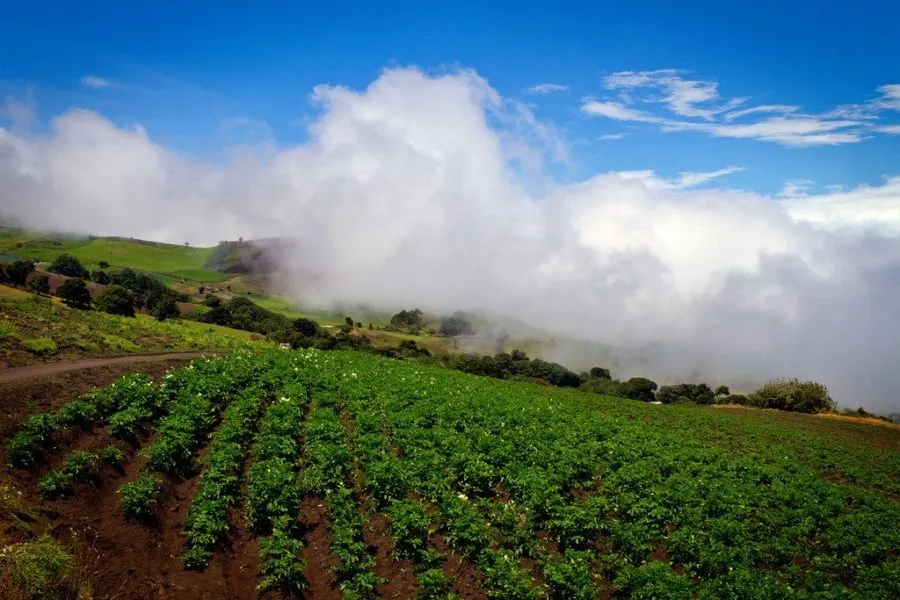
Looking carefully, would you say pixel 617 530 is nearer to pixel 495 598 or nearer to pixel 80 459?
pixel 495 598

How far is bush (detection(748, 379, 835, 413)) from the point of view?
77.2 m

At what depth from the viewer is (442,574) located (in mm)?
14359

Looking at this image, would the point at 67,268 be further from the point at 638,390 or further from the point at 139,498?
the point at 139,498

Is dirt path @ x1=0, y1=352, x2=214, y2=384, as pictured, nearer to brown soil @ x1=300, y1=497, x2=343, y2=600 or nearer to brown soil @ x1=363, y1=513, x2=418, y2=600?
brown soil @ x1=300, y1=497, x2=343, y2=600

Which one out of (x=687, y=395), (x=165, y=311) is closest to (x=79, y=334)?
(x=165, y=311)

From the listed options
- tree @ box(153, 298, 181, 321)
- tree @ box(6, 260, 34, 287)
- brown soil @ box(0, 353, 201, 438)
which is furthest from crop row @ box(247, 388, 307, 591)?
tree @ box(6, 260, 34, 287)

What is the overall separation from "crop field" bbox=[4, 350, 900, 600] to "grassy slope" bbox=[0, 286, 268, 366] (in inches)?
412

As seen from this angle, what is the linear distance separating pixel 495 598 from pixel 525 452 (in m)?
9.91

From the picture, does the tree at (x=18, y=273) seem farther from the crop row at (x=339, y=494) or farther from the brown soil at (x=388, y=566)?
the brown soil at (x=388, y=566)

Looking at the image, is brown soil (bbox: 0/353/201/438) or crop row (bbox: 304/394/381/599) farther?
brown soil (bbox: 0/353/201/438)

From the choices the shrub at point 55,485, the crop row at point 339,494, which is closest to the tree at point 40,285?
the crop row at point 339,494

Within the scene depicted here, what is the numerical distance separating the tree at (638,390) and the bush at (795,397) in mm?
16270

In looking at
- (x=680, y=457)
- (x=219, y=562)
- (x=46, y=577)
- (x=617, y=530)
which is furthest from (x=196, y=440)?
(x=680, y=457)

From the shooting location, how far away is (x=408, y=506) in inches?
661
